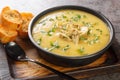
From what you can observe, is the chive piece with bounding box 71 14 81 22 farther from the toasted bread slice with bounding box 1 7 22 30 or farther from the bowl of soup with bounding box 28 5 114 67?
the toasted bread slice with bounding box 1 7 22 30

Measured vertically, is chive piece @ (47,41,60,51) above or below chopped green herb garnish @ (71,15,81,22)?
below

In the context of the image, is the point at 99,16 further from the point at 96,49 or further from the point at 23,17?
the point at 23,17

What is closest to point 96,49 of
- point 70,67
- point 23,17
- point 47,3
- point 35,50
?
point 70,67

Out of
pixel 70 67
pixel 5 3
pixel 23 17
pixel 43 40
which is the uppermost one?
pixel 5 3

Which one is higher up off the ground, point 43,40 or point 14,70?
point 43,40

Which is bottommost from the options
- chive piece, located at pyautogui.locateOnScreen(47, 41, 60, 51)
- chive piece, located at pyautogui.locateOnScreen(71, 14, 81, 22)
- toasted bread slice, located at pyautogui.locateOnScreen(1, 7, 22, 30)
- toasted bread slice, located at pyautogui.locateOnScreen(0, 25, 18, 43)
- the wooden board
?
the wooden board

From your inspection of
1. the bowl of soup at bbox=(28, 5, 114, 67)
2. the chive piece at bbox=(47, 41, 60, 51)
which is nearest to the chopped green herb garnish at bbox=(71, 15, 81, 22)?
the bowl of soup at bbox=(28, 5, 114, 67)

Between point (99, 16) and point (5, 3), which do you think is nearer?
point (99, 16)

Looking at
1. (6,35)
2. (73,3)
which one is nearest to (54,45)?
(6,35)

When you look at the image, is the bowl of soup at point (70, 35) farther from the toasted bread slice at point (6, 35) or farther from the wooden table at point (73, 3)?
the wooden table at point (73, 3)
